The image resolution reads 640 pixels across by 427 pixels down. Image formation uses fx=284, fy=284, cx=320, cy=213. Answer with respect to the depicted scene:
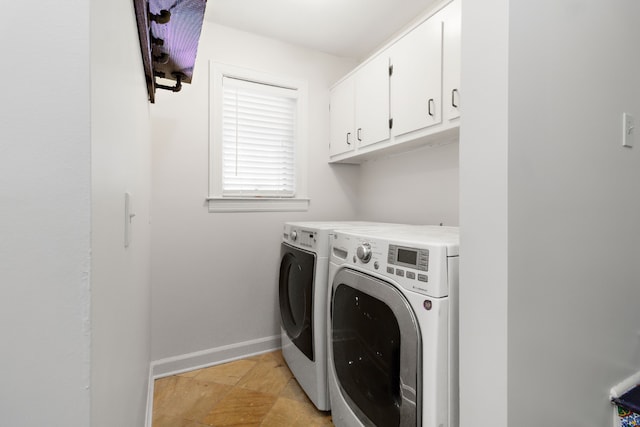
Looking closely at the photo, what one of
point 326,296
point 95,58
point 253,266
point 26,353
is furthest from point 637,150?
point 253,266

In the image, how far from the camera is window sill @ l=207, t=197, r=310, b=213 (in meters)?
2.16

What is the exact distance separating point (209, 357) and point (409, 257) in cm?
182

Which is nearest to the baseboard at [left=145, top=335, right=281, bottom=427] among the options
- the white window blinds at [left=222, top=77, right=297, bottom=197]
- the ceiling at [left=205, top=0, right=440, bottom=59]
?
the white window blinds at [left=222, top=77, right=297, bottom=197]

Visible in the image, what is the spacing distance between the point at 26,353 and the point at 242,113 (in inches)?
84.8

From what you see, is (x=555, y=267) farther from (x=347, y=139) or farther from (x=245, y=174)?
(x=245, y=174)

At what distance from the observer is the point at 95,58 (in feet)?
1.28

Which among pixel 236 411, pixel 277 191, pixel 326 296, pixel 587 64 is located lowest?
pixel 236 411

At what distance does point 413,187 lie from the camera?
2178 millimetres

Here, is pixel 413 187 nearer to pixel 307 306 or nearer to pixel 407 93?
pixel 407 93

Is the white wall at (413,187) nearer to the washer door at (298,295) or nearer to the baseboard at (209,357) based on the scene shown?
the washer door at (298,295)

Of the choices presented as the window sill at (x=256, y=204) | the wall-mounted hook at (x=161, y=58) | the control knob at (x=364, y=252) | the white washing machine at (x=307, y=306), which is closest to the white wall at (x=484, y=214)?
the control knob at (x=364, y=252)

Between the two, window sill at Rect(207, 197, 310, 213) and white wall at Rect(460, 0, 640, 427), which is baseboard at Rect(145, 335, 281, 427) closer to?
window sill at Rect(207, 197, 310, 213)

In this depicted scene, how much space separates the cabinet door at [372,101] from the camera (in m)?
1.93

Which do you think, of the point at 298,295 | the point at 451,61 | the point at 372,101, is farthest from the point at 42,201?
the point at 372,101
